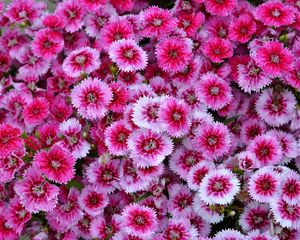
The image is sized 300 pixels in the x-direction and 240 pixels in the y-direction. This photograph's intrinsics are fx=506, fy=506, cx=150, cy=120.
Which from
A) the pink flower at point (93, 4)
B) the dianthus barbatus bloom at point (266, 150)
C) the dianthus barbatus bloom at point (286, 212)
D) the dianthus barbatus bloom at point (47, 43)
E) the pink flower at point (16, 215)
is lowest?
the pink flower at point (16, 215)

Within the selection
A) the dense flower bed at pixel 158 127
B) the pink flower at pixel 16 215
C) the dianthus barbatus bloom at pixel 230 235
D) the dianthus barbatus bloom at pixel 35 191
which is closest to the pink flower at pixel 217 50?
the dense flower bed at pixel 158 127

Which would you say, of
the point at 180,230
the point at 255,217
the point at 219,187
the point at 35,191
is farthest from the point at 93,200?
the point at 255,217

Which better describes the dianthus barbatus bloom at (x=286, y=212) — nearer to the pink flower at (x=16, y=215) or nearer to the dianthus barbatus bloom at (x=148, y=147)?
the dianthus barbatus bloom at (x=148, y=147)

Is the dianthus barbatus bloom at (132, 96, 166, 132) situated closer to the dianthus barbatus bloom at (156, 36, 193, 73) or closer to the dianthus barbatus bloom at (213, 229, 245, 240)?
the dianthus barbatus bloom at (156, 36, 193, 73)

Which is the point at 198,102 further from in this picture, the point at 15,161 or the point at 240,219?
the point at 15,161

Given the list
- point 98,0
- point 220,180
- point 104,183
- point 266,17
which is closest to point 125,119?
point 104,183

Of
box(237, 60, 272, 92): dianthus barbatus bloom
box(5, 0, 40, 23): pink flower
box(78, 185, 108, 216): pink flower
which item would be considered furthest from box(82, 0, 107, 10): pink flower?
box(78, 185, 108, 216): pink flower

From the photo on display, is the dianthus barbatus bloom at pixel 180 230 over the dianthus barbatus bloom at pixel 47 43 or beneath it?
beneath
